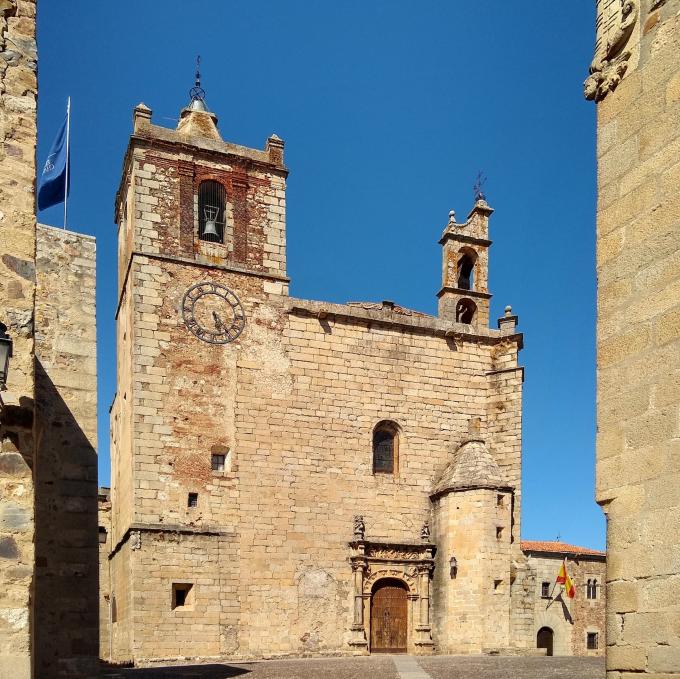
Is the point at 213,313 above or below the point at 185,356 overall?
above

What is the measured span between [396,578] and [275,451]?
13.9 feet

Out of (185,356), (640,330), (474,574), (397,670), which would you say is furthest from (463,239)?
(640,330)

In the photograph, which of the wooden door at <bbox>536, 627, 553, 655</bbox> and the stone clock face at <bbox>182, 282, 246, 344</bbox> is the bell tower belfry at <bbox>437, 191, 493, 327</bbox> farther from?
the wooden door at <bbox>536, 627, 553, 655</bbox>

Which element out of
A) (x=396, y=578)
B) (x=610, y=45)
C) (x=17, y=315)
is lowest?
(x=396, y=578)

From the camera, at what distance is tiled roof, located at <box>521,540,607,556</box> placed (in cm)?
3409

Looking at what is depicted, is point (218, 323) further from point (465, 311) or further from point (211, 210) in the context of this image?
point (465, 311)

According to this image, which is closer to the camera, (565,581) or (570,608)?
(565,581)

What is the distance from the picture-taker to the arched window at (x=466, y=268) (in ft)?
75.8

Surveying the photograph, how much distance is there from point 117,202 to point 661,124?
18.9 metres

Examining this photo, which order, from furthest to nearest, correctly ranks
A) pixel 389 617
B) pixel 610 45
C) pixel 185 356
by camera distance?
pixel 389 617 < pixel 185 356 < pixel 610 45

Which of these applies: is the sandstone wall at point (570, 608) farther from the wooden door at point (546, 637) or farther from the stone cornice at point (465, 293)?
the stone cornice at point (465, 293)

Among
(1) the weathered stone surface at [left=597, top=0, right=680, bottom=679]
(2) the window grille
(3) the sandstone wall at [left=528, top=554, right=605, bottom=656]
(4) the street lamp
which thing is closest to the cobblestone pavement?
(2) the window grille

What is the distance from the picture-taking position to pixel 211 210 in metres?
20.4

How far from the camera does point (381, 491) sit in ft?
66.0
